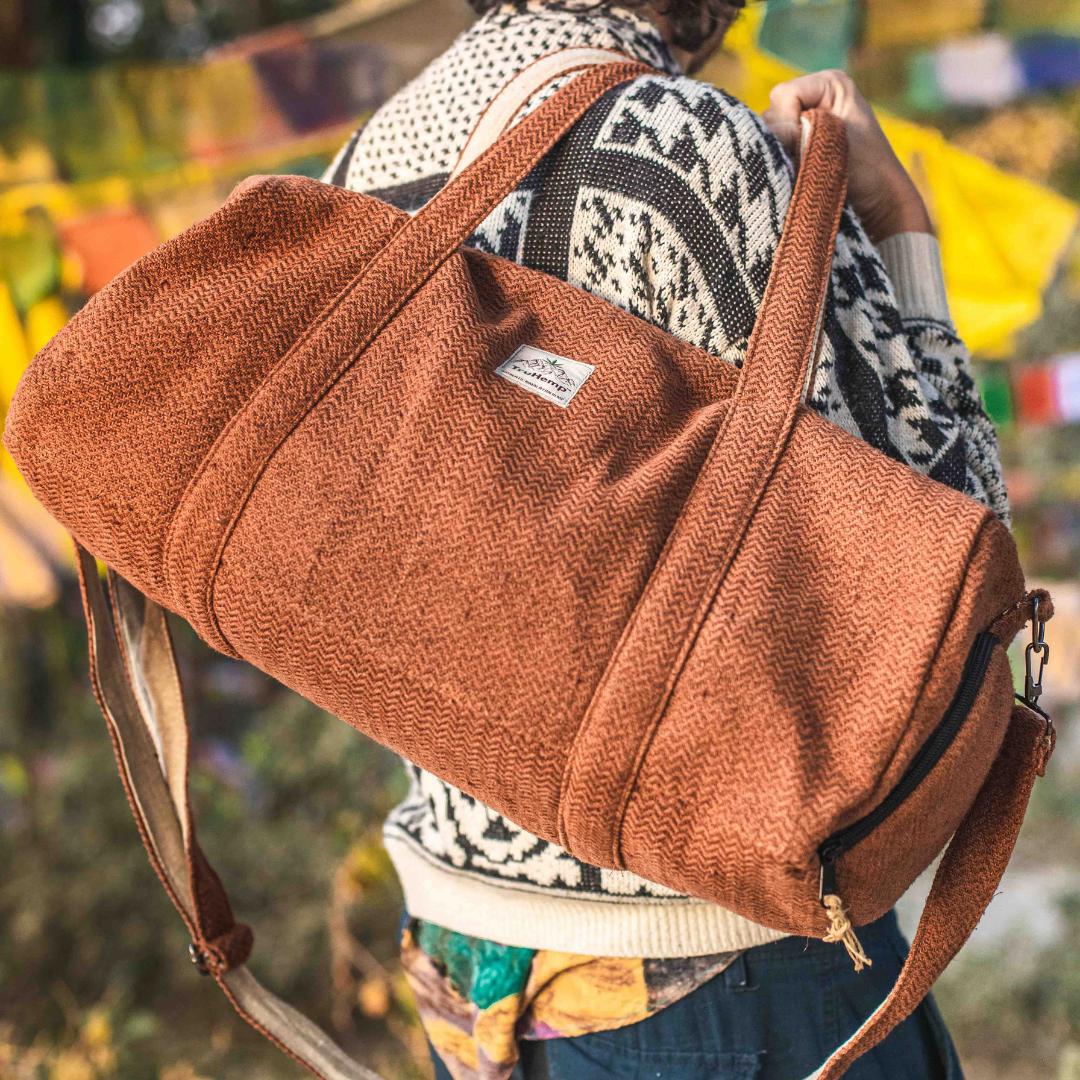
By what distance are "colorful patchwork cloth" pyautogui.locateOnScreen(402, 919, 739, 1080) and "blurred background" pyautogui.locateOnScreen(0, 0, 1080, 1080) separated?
1795 millimetres

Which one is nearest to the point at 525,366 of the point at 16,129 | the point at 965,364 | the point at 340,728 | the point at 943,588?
the point at 943,588

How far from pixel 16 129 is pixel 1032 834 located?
4.24 metres

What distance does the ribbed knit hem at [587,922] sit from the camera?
0.88 meters

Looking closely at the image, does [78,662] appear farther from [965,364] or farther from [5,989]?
[965,364]

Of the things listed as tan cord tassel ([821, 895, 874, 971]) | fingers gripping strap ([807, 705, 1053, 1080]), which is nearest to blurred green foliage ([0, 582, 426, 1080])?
fingers gripping strap ([807, 705, 1053, 1080])

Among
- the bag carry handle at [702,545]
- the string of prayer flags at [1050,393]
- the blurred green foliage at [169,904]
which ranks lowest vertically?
the blurred green foliage at [169,904]

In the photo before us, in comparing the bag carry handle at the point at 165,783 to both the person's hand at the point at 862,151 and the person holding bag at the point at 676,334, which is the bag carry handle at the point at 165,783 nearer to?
the person holding bag at the point at 676,334

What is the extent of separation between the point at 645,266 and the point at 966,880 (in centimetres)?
54

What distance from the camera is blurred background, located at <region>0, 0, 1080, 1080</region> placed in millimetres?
2727

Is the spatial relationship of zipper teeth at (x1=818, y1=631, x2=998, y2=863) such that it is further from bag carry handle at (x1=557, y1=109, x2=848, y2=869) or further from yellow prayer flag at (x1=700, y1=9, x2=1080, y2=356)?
yellow prayer flag at (x1=700, y1=9, x2=1080, y2=356)

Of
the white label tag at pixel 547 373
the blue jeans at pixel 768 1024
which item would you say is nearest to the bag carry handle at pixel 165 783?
the blue jeans at pixel 768 1024

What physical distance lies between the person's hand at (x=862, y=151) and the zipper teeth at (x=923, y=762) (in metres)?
0.52

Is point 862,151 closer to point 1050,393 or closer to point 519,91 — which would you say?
point 519,91

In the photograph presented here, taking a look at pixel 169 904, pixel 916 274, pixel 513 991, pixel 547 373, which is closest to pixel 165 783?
→ pixel 513 991
